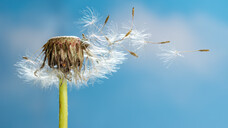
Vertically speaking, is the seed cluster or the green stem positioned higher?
the seed cluster

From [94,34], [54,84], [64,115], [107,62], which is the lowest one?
[64,115]

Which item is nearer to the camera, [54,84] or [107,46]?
[107,46]

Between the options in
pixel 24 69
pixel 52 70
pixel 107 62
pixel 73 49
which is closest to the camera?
pixel 73 49

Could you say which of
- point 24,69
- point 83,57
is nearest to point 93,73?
point 83,57

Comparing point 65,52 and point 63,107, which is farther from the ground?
point 65,52

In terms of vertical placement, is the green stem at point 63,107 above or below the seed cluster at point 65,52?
below

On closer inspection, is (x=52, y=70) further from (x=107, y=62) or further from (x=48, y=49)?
(x=107, y=62)

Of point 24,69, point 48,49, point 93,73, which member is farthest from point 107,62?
point 24,69

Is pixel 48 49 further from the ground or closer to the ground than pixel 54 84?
further from the ground

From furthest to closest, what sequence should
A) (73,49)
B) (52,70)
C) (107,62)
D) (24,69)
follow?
(24,69) < (107,62) < (52,70) < (73,49)
